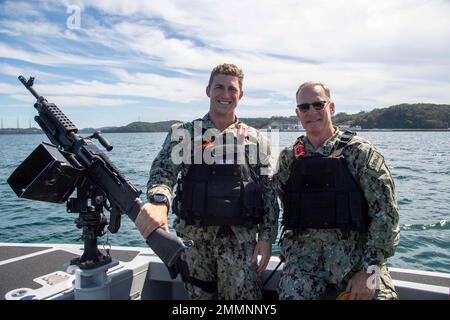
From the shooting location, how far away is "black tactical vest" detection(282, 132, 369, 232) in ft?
10.1

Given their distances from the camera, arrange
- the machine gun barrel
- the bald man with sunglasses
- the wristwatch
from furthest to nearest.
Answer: the machine gun barrel → the bald man with sunglasses → the wristwatch

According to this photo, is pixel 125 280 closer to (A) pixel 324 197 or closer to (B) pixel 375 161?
(A) pixel 324 197

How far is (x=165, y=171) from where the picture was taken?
3336 millimetres

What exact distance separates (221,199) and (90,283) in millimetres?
1222

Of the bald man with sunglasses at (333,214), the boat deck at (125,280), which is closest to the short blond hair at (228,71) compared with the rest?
the bald man with sunglasses at (333,214)

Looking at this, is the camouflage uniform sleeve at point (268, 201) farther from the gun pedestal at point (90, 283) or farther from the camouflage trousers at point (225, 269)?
the gun pedestal at point (90, 283)

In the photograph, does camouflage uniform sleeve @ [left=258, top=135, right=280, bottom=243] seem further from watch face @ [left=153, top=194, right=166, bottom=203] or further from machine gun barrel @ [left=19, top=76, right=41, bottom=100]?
machine gun barrel @ [left=19, top=76, right=41, bottom=100]

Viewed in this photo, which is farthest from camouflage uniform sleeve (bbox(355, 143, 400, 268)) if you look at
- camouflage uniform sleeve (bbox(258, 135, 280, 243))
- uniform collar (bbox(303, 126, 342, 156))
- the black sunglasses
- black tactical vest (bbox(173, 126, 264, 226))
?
black tactical vest (bbox(173, 126, 264, 226))

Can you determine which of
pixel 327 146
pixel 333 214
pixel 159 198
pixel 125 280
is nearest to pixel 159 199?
pixel 159 198

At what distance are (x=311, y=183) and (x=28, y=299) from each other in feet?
7.96

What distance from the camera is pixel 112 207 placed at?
298 cm

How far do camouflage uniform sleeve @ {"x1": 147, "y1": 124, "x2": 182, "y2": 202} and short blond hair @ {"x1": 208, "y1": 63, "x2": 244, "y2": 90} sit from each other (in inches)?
26.9
